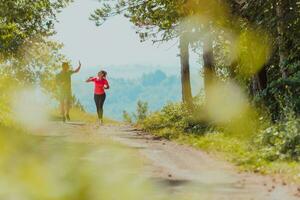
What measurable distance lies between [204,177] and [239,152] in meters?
3.55

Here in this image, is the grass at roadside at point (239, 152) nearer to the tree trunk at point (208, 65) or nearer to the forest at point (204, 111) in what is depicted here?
the forest at point (204, 111)

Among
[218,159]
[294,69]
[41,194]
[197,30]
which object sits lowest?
[218,159]

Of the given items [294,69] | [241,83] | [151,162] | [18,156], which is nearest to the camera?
[18,156]

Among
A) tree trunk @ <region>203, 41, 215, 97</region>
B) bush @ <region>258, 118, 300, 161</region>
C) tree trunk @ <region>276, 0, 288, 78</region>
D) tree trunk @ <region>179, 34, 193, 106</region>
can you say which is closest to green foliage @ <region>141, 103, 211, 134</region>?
tree trunk @ <region>179, 34, 193, 106</region>

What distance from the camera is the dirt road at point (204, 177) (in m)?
9.77

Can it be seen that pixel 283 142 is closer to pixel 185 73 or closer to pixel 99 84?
pixel 99 84

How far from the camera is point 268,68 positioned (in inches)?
864

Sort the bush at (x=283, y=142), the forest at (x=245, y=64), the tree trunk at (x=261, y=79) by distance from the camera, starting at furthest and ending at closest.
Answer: the tree trunk at (x=261, y=79)
the forest at (x=245, y=64)
the bush at (x=283, y=142)

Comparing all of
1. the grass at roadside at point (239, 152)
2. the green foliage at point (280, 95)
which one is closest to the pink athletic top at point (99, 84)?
the grass at roadside at point (239, 152)

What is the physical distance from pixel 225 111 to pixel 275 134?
728 cm

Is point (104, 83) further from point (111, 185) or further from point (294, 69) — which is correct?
point (111, 185)

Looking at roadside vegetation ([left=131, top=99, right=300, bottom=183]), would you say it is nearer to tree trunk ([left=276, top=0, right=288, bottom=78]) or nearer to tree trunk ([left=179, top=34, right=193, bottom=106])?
tree trunk ([left=276, top=0, right=288, bottom=78])

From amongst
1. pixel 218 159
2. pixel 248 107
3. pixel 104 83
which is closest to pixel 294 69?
pixel 248 107

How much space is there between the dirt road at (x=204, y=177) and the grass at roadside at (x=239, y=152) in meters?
0.31
